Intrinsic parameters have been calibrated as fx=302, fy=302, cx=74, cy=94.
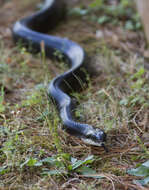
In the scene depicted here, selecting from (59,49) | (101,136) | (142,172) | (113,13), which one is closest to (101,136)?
(101,136)

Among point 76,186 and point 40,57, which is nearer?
point 76,186

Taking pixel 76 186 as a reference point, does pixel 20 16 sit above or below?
below

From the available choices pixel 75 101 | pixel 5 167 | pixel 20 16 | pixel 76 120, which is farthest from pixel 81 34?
pixel 5 167

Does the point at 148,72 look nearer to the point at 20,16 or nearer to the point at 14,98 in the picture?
the point at 14,98

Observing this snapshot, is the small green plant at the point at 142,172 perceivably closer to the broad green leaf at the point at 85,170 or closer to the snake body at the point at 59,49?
the broad green leaf at the point at 85,170

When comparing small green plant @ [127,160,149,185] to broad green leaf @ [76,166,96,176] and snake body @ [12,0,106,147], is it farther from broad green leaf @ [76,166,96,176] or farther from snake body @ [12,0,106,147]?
snake body @ [12,0,106,147]

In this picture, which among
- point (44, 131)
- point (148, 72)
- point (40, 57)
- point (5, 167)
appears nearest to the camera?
point (5, 167)

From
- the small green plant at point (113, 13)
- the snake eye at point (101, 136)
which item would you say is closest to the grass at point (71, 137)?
the snake eye at point (101, 136)
